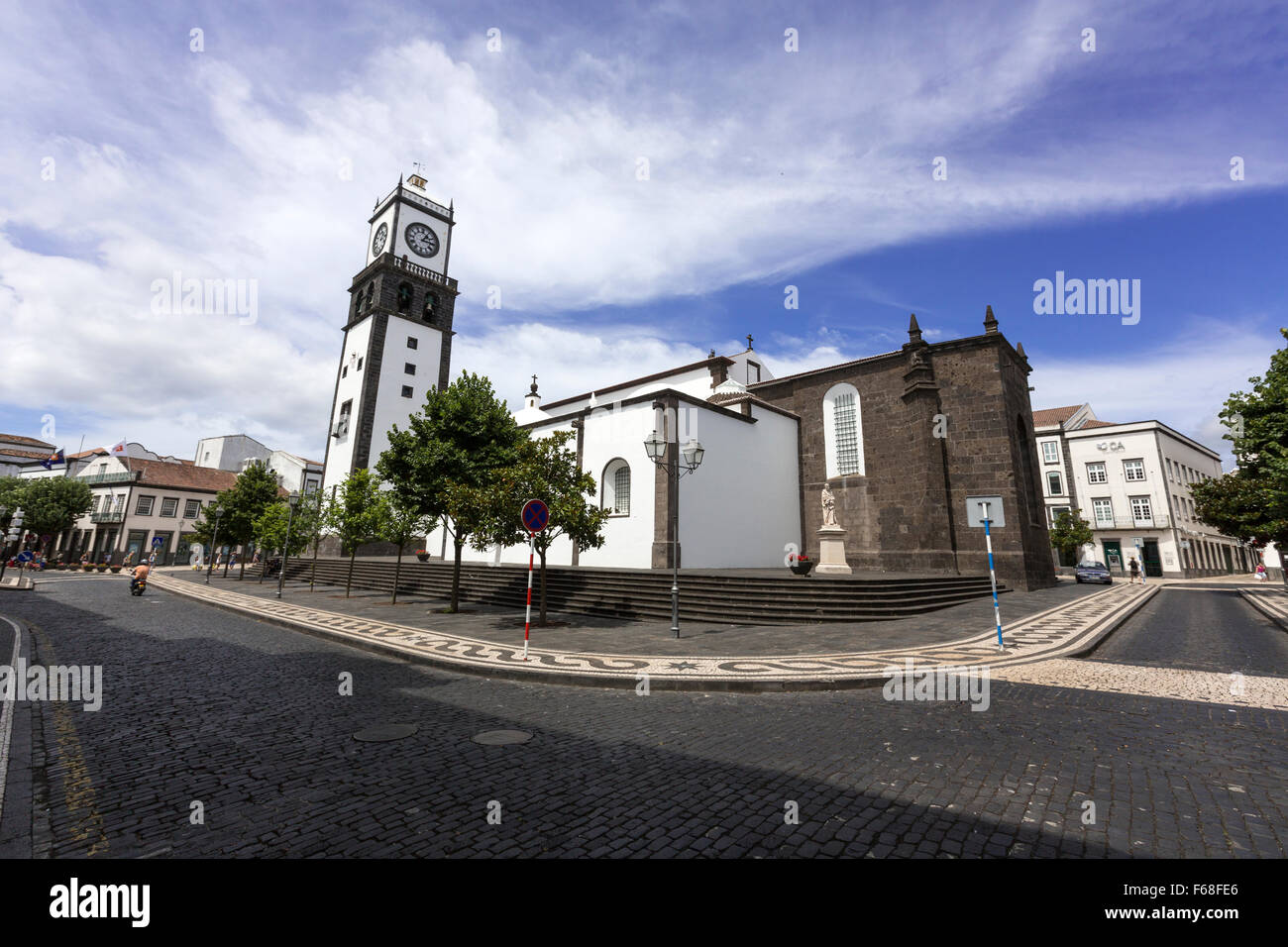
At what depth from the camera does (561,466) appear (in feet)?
45.8

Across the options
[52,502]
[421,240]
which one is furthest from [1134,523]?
[52,502]

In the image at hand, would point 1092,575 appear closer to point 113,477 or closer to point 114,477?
point 114,477

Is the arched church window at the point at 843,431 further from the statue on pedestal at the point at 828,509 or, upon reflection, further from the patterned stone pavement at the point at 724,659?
the patterned stone pavement at the point at 724,659

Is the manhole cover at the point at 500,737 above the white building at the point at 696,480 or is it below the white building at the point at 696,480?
below

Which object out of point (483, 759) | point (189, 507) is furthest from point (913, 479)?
point (189, 507)

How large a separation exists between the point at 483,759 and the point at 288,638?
9.69 m

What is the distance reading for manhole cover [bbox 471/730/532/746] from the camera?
16.3 feet

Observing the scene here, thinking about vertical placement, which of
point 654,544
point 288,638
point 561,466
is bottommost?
point 288,638

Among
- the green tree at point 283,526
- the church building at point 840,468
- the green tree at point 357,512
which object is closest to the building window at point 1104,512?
the church building at point 840,468

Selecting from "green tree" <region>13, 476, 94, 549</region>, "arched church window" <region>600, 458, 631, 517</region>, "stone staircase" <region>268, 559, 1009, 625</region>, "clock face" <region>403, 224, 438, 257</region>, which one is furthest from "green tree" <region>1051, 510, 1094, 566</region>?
"green tree" <region>13, 476, 94, 549</region>

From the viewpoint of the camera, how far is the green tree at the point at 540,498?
1327 cm

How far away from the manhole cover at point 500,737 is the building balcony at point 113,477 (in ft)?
210
